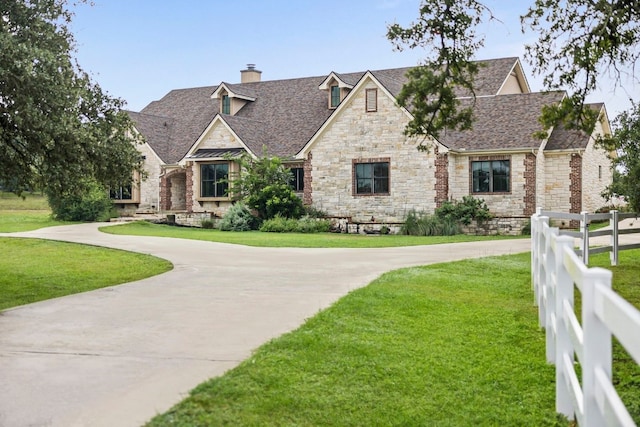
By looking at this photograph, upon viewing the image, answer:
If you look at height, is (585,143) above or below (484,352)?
above

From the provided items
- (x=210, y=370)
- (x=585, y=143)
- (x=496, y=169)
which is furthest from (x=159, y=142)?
(x=210, y=370)

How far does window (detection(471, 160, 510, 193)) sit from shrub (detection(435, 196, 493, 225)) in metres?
0.87

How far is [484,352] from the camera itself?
320 inches

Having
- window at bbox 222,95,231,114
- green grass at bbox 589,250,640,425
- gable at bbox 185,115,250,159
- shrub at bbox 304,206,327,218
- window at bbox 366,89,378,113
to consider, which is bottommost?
green grass at bbox 589,250,640,425

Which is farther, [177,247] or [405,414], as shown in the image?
[177,247]

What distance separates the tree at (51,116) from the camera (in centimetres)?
1137

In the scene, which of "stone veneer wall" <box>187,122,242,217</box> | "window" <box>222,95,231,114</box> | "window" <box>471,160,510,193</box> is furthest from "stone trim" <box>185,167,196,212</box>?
"window" <box>471,160,510,193</box>

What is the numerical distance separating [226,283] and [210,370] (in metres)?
6.46

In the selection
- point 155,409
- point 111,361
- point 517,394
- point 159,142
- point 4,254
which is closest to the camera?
point 155,409

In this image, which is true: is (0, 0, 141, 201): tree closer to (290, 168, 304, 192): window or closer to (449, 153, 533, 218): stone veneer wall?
(449, 153, 533, 218): stone veneer wall

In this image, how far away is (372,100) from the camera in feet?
110

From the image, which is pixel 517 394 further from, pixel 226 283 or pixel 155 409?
pixel 226 283

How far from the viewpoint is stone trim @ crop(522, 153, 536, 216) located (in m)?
31.3

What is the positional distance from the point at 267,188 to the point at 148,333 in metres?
25.1
